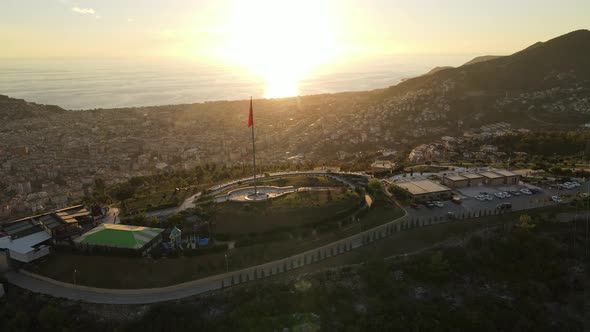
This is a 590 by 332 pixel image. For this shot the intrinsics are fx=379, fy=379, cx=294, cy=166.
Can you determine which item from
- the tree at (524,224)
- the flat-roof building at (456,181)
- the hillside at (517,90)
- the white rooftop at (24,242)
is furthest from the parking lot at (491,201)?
the hillside at (517,90)

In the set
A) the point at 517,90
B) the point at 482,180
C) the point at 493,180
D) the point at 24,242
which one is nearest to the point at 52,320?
the point at 24,242

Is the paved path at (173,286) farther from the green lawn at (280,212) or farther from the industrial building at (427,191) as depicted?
the industrial building at (427,191)

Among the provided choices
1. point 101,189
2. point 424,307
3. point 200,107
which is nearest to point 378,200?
point 424,307

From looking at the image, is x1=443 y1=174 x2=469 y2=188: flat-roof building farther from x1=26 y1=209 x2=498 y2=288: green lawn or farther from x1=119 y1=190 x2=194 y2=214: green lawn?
x1=119 y1=190 x2=194 y2=214: green lawn

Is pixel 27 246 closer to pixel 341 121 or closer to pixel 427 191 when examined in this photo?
pixel 427 191

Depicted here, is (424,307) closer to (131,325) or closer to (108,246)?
(131,325)

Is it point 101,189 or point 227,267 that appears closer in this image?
point 227,267

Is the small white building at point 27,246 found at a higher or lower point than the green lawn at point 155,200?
lower
